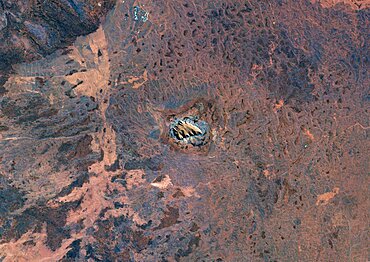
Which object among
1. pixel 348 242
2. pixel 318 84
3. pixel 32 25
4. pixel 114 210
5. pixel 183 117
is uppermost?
pixel 32 25

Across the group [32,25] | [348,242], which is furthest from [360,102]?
[32,25]

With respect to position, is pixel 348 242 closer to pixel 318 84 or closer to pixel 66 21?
pixel 318 84


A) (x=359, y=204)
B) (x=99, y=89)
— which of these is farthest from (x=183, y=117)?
(x=359, y=204)

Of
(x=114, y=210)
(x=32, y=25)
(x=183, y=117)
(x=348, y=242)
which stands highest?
(x=32, y=25)

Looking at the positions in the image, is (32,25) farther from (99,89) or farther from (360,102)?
(360,102)

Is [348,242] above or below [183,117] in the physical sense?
below

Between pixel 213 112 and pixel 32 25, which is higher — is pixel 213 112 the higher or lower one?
the lower one
